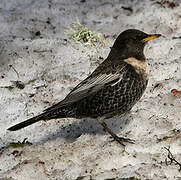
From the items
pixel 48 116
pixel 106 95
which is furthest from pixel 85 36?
pixel 48 116

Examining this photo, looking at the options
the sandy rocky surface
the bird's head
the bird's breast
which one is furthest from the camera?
the bird's head

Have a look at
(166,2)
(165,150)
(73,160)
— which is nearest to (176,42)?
(166,2)

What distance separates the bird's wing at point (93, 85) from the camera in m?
5.66

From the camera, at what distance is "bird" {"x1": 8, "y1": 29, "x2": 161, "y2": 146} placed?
18.5ft

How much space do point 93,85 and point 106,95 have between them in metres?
0.21

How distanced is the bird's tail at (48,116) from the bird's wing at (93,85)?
0.10 meters

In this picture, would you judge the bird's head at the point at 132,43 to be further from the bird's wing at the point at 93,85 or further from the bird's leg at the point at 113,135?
the bird's leg at the point at 113,135

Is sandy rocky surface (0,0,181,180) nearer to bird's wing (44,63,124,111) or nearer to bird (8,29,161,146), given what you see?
bird (8,29,161,146)

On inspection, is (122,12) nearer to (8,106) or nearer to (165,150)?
(8,106)

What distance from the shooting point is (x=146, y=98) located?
21.1 feet

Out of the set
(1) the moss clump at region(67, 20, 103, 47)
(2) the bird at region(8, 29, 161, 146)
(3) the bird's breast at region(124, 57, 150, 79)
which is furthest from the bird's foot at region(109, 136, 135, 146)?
(1) the moss clump at region(67, 20, 103, 47)

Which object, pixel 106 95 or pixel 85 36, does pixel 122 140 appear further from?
pixel 85 36

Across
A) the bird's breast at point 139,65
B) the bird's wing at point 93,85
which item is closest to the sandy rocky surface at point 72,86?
the bird's wing at point 93,85

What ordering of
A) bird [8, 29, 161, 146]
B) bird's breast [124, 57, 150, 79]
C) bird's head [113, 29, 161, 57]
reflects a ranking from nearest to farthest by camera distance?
1. bird [8, 29, 161, 146]
2. bird's breast [124, 57, 150, 79]
3. bird's head [113, 29, 161, 57]
